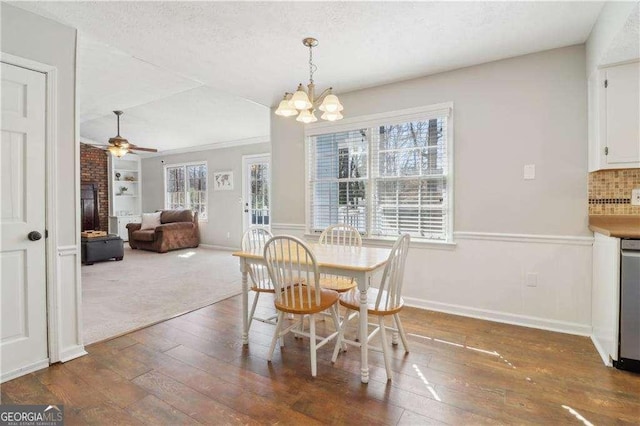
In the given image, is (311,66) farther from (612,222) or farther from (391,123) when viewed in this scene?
(612,222)

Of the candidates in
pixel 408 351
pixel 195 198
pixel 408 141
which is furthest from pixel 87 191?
pixel 408 351

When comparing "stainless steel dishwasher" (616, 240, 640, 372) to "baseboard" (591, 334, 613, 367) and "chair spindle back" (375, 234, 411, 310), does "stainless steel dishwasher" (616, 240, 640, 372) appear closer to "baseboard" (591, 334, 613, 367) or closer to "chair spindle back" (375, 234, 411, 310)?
"baseboard" (591, 334, 613, 367)

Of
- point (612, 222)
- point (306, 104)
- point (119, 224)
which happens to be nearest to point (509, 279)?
point (612, 222)

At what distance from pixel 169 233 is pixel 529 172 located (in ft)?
21.7

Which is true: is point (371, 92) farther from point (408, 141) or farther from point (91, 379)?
point (91, 379)

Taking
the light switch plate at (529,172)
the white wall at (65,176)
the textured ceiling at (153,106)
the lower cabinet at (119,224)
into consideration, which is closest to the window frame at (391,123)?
the light switch plate at (529,172)

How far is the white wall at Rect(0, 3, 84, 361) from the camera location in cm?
220

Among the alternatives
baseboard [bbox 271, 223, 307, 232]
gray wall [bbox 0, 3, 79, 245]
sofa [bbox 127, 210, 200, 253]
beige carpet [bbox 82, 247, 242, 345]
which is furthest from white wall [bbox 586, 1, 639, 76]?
sofa [bbox 127, 210, 200, 253]

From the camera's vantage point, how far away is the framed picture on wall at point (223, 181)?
23.9 ft

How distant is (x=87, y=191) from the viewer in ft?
25.5

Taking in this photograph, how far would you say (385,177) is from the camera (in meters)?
3.53

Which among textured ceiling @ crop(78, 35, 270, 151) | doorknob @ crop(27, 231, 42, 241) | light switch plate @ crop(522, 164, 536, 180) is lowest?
doorknob @ crop(27, 231, 42, 241)

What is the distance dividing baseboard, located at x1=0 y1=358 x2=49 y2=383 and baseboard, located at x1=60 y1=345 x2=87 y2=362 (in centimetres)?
9

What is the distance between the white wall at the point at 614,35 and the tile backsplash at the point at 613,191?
850 mm
